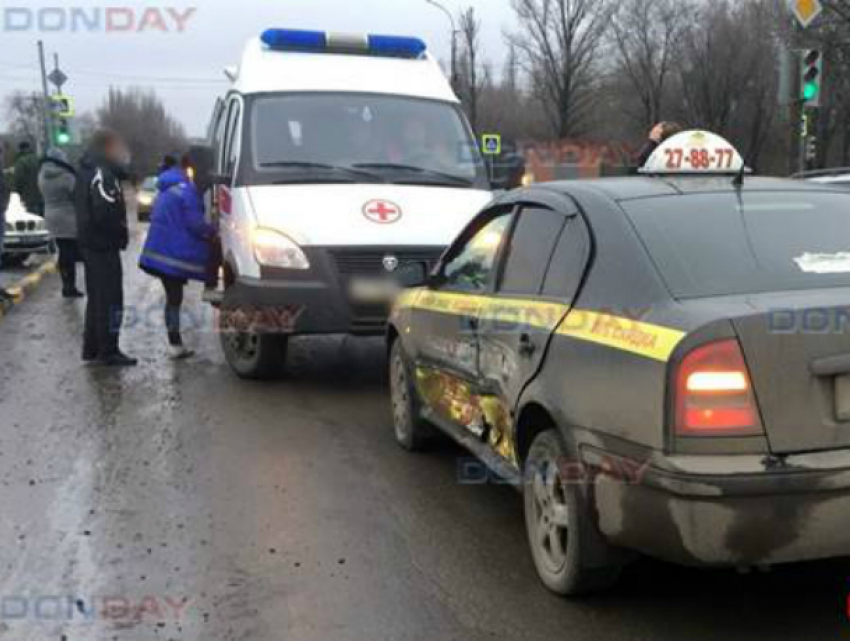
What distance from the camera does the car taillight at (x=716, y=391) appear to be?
326 centimetres

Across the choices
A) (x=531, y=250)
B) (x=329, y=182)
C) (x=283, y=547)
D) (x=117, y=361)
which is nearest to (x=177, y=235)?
(x=117, y=361)

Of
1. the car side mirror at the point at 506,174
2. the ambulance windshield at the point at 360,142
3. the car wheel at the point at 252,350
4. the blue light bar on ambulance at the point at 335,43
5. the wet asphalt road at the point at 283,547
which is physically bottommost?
the wet asphalt road at the point at 283,547

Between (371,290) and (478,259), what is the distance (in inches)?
93.6

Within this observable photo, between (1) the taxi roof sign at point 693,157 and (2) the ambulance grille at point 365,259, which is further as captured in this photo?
(2) the ambulance grille at point 365,259

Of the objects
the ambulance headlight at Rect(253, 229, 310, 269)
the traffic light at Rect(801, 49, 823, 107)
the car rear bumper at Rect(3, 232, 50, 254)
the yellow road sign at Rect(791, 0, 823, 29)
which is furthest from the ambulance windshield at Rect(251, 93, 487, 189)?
the car rear bumper at Rect(3, 232, 50, 254)

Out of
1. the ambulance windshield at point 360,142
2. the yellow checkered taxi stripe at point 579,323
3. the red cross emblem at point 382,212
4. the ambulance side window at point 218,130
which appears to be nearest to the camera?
the yellow checkered taxi stripe at point 579,323

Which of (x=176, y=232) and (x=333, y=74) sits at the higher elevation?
(x=333, y=74)

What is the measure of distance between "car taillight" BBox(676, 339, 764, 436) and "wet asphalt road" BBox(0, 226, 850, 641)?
0.92 metres

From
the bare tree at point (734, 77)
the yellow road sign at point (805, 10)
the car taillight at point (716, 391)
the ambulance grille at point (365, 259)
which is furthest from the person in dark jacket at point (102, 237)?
the bare tree at point (734, 77)

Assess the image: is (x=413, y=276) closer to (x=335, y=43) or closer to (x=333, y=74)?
(x=333, y=74)

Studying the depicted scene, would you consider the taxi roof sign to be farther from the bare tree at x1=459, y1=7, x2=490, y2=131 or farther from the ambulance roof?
the bare tree at x1=459, y1=7, x2=490, y2=131

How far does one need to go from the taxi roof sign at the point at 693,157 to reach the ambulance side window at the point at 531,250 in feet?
2.17

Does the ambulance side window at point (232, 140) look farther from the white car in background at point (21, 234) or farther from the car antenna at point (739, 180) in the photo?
the white car in background at point (21, 234)

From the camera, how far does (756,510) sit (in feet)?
10.5
